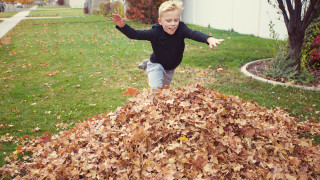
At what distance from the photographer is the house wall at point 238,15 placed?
10765 mm

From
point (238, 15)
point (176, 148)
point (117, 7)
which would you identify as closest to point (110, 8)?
point (117, 7)

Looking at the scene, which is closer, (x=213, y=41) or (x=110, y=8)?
(x=213, y=41)

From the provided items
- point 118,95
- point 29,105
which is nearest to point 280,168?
point 118,95

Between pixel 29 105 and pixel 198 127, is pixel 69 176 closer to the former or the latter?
pixel 198 127

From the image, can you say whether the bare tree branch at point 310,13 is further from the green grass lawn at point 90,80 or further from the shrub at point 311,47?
the green grass lawn at point 90,80

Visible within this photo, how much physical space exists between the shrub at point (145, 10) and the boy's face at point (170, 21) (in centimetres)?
1357

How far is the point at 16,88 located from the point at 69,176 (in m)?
4.14

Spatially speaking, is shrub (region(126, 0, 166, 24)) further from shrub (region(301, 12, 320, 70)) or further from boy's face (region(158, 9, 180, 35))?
boy's face (region(158, 9, 180, 35))

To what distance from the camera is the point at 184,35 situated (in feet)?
12.5

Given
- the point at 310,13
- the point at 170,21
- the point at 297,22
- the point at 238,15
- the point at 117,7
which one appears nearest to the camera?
the point at 170,21

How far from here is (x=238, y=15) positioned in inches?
509

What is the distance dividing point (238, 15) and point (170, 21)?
10.5 m

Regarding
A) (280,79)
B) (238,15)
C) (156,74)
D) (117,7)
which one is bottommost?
(280,79)

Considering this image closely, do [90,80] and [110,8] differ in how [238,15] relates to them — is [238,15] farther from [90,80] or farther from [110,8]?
[110,8]
